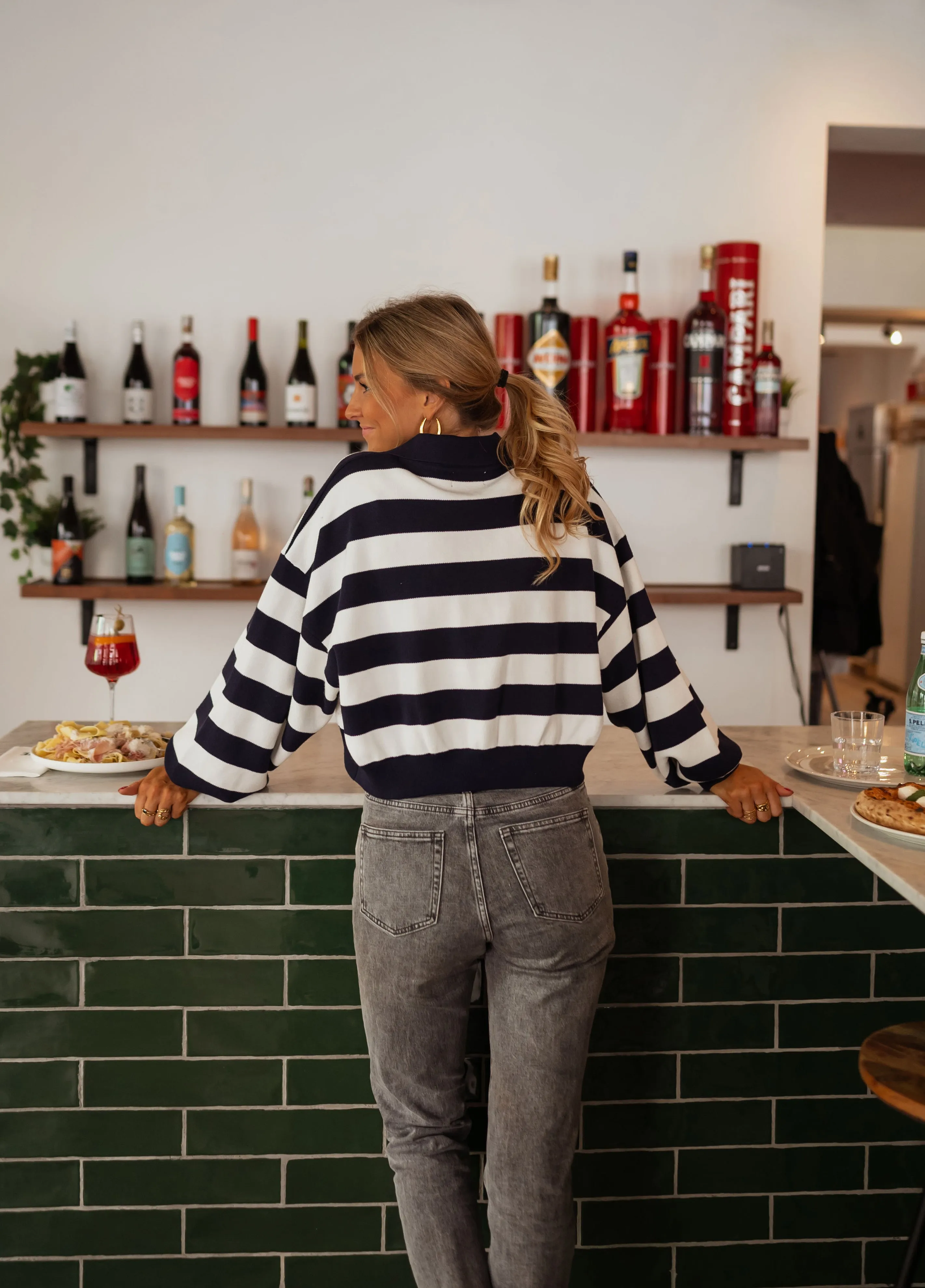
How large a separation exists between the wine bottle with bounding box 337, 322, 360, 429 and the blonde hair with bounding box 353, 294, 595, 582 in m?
1.57

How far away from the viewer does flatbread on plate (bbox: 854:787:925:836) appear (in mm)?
1178

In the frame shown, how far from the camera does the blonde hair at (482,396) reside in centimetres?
120

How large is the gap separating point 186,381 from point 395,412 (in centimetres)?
176

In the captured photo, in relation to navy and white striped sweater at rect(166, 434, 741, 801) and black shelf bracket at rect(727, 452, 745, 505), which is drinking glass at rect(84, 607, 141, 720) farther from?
black shelf bracket at rect(727, 452, 745, 505)

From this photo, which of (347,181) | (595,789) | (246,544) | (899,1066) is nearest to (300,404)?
(246,544)

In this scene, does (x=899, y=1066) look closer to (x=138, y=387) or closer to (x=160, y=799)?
(x=160, y=799)

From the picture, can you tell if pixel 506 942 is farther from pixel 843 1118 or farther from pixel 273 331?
pixel 273 331

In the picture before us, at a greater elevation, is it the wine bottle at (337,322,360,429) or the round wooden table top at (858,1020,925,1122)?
the wine bottle at (337,322,360,429)

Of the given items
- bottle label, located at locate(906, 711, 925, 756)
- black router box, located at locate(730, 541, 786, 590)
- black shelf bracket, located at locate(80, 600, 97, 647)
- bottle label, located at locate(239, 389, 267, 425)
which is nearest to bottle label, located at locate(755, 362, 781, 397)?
black router box, located at locate(730, 541, 786, 590)

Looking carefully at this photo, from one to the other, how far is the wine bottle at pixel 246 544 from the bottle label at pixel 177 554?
122 millimetres

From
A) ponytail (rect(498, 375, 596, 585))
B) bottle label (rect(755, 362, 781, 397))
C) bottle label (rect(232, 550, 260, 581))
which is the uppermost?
bottle label (rect(755, 362, 781, 397))

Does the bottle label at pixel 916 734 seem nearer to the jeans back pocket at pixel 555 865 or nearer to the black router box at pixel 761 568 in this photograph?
the jeans back pocket at pixel 555 865

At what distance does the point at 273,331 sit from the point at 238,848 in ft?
5.83

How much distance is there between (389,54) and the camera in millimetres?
2840
